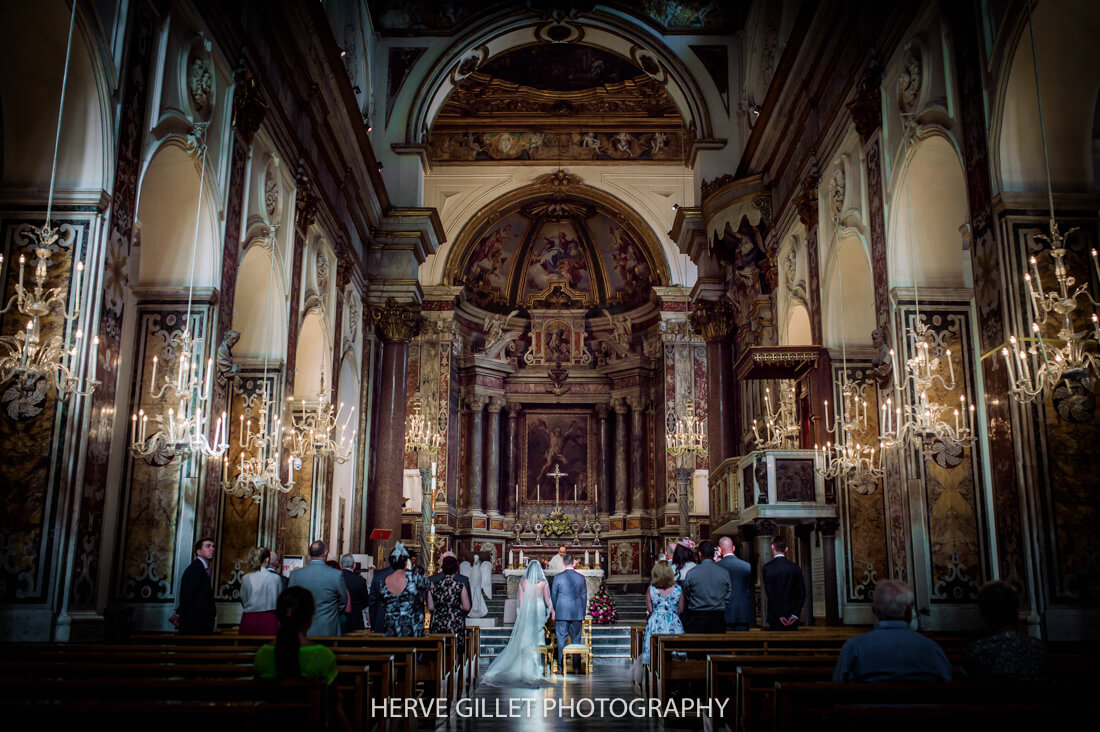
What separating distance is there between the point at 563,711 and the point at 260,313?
7.62 meters

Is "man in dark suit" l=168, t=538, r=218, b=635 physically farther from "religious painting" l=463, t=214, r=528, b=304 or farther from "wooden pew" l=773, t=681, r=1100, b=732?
"religious painting" l=463, t=214, r=528, b=304

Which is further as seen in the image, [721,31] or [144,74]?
[721,31]

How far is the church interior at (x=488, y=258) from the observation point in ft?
25.0

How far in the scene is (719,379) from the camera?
1909cm

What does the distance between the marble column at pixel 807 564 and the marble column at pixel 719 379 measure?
448 centimetres

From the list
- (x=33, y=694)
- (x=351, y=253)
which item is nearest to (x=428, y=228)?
(x=351, y=253)

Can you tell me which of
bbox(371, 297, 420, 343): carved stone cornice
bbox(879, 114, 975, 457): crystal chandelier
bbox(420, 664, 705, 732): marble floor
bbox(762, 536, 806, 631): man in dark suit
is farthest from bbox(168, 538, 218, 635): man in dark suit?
bbox(371, 297, 420, 343): carved stone cornice

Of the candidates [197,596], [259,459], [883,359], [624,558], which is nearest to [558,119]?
[624,558]

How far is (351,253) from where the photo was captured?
59.8ft

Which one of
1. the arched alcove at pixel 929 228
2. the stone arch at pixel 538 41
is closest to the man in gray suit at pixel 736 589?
the arched alcove at pixel 929 228

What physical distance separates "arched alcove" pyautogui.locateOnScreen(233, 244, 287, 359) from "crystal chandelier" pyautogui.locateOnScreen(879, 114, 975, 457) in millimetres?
7955

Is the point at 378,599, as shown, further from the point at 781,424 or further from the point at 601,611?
the point at 781,424

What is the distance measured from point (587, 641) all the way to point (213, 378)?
260 inches

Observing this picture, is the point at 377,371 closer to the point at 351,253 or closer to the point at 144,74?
the point at 351,253
